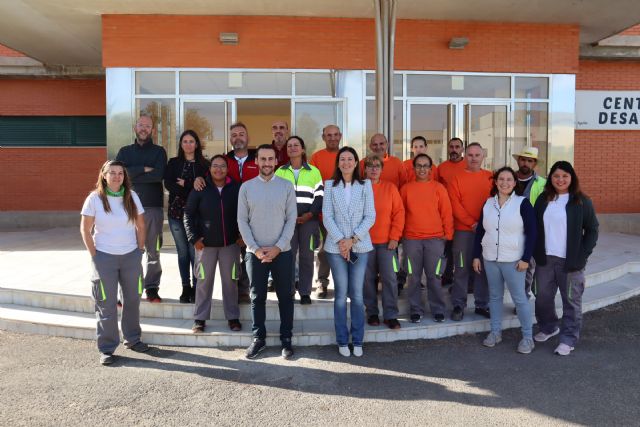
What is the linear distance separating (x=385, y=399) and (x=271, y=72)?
268 inches

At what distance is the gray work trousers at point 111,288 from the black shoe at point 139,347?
0.65 feet

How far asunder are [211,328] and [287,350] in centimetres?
95

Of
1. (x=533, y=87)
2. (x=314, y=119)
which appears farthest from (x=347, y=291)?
(x=533, y=87)

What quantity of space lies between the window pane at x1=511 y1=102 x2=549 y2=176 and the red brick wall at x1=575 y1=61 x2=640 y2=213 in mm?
2541

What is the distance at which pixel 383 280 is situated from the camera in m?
4.86

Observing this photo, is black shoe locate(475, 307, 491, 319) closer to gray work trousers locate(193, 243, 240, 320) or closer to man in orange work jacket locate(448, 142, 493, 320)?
man in orange work jacket locate(448, 142, 493, 320)

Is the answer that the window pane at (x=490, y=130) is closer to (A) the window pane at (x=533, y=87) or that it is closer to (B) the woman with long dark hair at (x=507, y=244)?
(A) the window pane at (x=533, y=87)

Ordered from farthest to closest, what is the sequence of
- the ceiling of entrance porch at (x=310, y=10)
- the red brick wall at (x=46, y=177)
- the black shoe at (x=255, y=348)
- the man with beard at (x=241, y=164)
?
the red brick wall at (x=46, y=177) → the ceiling of entrance porch at (x=310, y=10) → the man with beard at (x=241, y=164) → the black shoe at (x=255, y=348)

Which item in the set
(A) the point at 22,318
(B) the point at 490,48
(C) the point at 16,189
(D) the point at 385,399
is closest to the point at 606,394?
(D) the point at 385,399

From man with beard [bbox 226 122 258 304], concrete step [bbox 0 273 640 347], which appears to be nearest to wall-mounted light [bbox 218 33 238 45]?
man with beard [bbox 226 122 258 304]


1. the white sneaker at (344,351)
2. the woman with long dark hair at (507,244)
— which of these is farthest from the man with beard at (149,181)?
the woman with long dark hair at (507,244)

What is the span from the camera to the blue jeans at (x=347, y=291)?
4445mm

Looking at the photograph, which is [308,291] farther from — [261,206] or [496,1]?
[496,1]

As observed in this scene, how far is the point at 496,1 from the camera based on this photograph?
803cm
